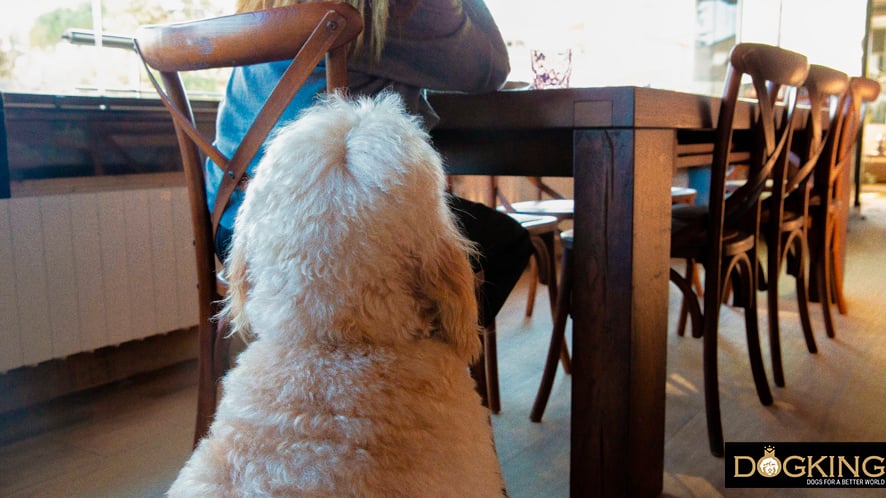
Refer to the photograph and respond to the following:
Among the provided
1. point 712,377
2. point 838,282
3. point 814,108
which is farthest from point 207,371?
point 838,282

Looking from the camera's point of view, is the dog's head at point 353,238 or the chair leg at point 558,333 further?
the chair leg at point 558,333

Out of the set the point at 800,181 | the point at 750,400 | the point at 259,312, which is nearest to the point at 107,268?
the point at 259,312

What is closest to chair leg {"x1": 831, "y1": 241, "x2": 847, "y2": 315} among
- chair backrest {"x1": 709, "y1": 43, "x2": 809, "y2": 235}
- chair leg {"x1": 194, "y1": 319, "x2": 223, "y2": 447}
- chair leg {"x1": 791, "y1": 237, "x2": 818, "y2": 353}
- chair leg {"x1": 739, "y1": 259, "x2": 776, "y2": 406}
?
chair leg {"x1": 791, "y1": 237, "x2": 818, "y2": 353}

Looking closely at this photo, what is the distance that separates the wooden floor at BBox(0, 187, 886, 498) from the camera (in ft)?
5.42

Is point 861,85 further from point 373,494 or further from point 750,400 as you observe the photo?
point 373,494

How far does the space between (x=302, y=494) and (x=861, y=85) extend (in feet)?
8.72

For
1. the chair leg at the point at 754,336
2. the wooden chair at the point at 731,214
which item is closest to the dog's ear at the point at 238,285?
the wooden chair at the point at 731,214

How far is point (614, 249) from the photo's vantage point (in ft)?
4.44

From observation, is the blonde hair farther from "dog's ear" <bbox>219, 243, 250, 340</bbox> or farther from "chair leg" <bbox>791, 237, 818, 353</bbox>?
"chair leg" <bbox>791, 237, 818, 353</bbox>

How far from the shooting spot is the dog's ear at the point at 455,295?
2.74 ft

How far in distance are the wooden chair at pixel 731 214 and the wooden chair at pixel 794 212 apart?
6.9 inches

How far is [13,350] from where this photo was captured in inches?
73.8

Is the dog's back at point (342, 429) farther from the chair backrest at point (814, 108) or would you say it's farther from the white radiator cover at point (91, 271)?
the chair backrest at point (814, 108)

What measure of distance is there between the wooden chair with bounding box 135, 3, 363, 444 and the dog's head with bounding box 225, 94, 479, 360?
275 mm
